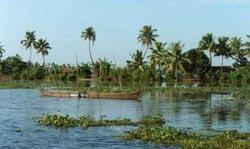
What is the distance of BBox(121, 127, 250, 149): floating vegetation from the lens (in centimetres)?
2220

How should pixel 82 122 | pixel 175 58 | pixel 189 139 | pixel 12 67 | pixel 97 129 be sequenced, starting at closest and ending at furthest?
1. pixel 189 139
2. pixel 97 129
3. pixel 82 122
4. pixel 175 58
5. pixel 12 67

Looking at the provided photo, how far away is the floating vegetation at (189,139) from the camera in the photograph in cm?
2220

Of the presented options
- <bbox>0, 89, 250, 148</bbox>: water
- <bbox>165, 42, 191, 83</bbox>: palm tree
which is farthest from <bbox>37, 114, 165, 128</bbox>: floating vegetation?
<bbox>165, 42, 191, 83</bbox>: palm tree

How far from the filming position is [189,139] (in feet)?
79.3

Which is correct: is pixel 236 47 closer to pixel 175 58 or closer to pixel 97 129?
pixel 175 58

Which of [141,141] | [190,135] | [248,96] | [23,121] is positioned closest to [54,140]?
[141,141]

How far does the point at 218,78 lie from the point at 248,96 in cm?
4578

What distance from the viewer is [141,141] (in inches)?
960

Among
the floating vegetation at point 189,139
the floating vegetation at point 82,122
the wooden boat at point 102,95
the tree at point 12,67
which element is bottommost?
the floating vegetation at point 189,139

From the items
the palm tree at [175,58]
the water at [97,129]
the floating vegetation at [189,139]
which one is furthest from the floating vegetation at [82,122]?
the palm tree at [175,58]

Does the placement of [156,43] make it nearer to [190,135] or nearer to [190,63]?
[190,63]

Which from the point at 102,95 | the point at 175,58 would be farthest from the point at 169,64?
the point at 102,95

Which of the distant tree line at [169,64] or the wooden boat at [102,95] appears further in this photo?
the distant tree line at [169,64]

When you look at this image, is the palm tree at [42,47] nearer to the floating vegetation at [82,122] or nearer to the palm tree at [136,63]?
the palm tree at [136,63]
